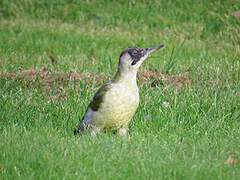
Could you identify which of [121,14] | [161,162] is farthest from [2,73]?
[121,14]

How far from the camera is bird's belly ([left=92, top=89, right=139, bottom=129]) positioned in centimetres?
523

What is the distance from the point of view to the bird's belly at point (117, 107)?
523cm

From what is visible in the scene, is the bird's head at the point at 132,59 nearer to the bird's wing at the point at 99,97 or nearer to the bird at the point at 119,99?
the bird at the point at 119,99

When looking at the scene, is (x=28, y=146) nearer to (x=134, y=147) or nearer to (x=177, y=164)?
(x=134, y=147)

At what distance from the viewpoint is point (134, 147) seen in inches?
200

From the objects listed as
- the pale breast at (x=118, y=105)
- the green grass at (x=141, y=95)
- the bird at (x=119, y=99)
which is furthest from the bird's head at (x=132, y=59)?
the green grass at (x=141, y=95)

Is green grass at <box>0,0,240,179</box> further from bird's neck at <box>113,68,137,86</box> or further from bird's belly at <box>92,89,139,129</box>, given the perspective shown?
bird's neck at <box>113,68,137,86</box>

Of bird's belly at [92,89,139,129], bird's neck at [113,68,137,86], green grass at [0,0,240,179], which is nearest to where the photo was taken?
green grass at [0,0,240,179]

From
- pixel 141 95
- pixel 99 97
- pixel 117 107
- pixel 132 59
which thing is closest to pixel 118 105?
pixel 117 107

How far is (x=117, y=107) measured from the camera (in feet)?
17.2

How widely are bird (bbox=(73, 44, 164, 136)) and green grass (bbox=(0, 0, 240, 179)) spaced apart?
183 millimetres

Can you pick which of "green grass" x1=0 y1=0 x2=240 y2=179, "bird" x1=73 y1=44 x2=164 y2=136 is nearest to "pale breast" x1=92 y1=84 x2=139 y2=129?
"bird" x1=73 y1=44 x2=164 y2=136

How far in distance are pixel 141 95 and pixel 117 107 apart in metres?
1.92

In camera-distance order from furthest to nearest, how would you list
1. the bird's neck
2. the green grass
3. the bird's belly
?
1. the bird's neck
2. the bird's belly
3. the green grass
